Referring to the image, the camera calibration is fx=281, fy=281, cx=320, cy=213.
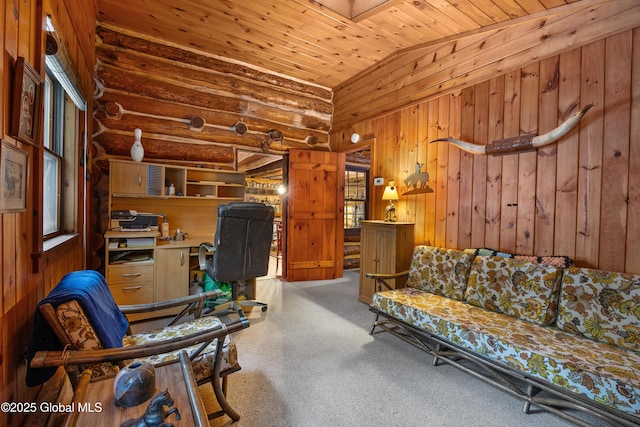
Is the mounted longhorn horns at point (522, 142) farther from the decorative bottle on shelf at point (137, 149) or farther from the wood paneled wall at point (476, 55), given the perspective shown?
the decorative bottle on shelf at point (137, 149)

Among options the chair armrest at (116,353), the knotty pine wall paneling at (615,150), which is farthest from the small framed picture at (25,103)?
the knotty pine wall paneling at (615,150)

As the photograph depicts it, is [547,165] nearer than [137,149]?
Yes

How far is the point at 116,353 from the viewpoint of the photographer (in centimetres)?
124

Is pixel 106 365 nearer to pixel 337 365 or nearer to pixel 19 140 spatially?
pixel 19 140

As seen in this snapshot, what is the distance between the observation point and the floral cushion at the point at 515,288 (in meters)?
2.17

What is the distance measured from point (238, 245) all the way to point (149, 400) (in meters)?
1.95

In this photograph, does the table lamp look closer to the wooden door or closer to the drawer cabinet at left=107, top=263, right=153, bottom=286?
the wooden door

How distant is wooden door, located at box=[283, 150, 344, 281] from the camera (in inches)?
186

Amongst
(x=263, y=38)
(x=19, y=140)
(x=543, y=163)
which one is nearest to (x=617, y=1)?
(x=543, y=163)

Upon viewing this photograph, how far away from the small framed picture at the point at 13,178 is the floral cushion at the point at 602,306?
10.7 ft

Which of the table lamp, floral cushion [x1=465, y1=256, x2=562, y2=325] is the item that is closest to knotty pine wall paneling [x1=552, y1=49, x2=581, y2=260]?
floral cushion [x1=465, y1=256, x2=562, y2=325]

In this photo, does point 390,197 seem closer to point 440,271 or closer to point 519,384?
point 440,271

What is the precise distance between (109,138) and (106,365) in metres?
3.08

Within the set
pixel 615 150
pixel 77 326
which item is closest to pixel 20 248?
pixel 77 326
